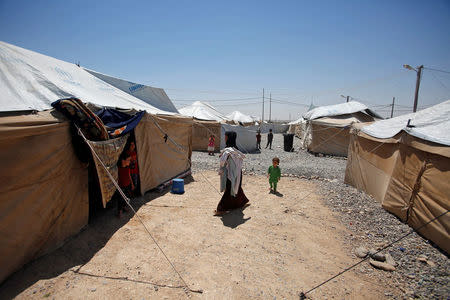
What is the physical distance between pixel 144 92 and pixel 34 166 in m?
5.97

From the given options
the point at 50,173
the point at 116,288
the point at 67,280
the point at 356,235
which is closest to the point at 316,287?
the point at 356,235

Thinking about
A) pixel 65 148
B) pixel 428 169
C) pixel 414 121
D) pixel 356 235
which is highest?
pixel 414 121

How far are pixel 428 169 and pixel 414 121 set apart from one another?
1.57m

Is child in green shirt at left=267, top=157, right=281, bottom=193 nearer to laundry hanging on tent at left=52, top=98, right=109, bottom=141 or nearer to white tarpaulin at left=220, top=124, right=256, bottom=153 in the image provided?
laundry hanging on tent at left=52, top=98, right=109, bottom=141

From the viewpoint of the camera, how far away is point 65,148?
372cm

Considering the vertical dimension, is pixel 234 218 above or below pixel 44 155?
below

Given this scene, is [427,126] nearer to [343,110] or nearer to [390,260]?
[390,260]

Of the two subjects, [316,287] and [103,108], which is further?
[103,108]

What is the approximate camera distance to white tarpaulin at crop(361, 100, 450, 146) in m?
4.29

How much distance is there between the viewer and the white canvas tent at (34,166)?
287 centimetres

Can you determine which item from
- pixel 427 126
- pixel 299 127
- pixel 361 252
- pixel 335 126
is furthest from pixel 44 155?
pixel 299 127

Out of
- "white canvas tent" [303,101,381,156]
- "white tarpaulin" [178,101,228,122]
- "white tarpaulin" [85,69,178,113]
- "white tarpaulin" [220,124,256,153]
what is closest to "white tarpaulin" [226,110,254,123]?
"white tarpaulin" [178,101,228,122]

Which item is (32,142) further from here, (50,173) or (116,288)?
(116,288)

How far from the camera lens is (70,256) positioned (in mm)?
3451
